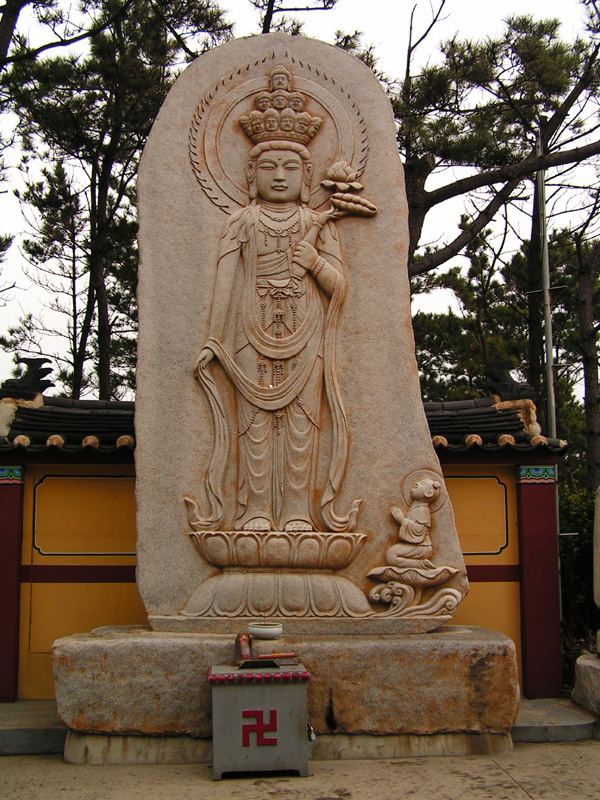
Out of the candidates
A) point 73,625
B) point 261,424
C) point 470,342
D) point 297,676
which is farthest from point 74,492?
point 470,342

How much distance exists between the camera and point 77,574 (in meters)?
7.11

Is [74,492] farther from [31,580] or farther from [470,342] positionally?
[470,342]

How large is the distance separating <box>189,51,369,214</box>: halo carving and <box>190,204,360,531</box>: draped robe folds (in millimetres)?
307

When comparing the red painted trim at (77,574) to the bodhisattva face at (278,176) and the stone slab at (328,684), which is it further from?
the bodhisattva face at (278,176)

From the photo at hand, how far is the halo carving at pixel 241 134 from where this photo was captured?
6250 millimetres

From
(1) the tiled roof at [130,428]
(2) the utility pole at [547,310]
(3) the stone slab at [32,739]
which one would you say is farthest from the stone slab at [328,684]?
(2) the utility pole at [547,310]

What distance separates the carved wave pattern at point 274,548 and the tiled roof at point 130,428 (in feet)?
5.07

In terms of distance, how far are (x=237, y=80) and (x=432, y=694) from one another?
4465mm

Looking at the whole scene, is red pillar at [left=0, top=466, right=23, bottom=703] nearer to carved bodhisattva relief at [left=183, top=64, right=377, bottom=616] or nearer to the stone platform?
the stone platform

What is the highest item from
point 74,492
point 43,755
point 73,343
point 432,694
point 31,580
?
point 73,343

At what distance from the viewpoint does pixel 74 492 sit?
721cm

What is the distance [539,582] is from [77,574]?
3770 mm

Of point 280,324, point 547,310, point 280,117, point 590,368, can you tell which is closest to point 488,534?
point 280,324

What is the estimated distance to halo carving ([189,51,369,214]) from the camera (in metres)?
6.25
